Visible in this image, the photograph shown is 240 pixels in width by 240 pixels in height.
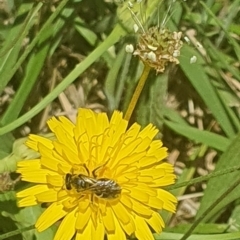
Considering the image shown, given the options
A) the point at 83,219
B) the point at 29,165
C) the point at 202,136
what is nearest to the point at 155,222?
the point at 83,219

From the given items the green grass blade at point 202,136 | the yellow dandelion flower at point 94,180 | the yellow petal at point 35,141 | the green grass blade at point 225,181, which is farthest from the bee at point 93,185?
the green grass blade at point 202,136

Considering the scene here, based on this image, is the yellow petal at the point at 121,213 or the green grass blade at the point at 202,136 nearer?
the yellow petal at the point at 121,213

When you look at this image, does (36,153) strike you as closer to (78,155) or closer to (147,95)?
(78,155)

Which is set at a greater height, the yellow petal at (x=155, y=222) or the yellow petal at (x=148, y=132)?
the yellow petal at (x=148, y=132)

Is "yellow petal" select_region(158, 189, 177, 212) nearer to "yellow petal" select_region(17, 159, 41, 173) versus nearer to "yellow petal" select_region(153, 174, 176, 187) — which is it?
"yellow petal" select_region(153, 174, 176, 187)

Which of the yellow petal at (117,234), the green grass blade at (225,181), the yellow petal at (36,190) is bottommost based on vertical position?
the green grass blade at (225,181)

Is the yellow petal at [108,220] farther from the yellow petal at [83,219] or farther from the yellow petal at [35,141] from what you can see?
the yellow petal at [35,141]

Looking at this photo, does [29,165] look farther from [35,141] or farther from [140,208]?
[140,208]

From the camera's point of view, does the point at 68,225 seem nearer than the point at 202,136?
Yes
